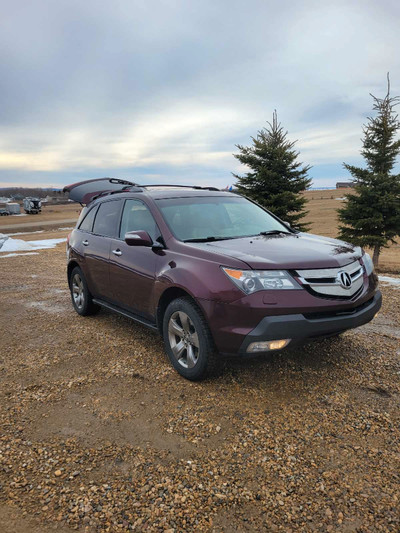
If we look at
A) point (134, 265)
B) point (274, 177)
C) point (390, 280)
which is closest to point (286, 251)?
point (134, 265)

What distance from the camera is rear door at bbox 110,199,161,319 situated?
162 inches

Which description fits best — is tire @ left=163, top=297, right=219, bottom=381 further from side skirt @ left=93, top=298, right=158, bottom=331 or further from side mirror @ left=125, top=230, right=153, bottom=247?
side mirror @ left=125, top=230, right=153, bottom=247

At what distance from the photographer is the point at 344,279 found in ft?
11.1

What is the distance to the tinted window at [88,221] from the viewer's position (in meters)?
5.76

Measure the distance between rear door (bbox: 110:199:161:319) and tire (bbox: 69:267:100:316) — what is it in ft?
3.36

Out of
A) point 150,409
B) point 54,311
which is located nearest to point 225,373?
point 150,409

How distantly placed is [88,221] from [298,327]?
12.7 ft

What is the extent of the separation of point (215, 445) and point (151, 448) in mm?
443

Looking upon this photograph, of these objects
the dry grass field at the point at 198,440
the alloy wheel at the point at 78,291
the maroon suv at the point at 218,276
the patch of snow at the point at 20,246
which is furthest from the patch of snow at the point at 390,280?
the patch of snow at the point at 20,246

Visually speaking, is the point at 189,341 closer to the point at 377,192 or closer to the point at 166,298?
the point at 166,298

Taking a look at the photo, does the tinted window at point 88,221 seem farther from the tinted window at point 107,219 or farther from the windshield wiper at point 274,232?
the windshield wiper at point 274,232

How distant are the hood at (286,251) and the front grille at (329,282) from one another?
2.0 inches

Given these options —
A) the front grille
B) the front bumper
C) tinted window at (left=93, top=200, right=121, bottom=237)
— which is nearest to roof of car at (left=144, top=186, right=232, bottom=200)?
tinted window at (left=93, top=200, right=121, bottom=237)

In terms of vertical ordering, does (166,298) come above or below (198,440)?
above
